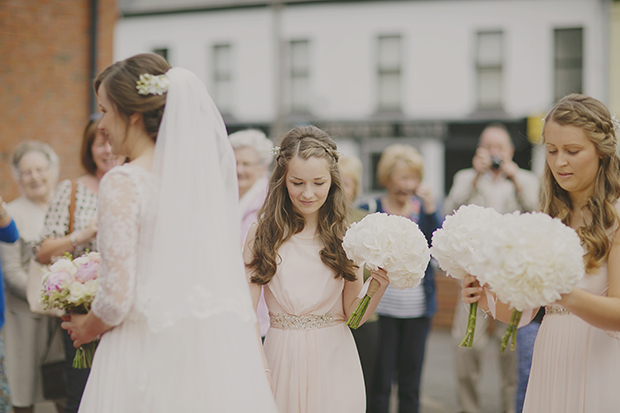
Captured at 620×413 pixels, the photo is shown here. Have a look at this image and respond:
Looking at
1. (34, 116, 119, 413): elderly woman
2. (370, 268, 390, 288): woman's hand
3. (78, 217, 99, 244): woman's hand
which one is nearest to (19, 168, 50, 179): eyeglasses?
(34, 116, 119, 413): elderly woman

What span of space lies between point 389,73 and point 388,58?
49 cm

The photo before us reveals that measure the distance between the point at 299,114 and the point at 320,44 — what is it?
2.45 meters

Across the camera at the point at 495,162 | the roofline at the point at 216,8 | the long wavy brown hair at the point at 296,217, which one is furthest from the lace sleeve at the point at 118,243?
the roofline at the point at 216,8

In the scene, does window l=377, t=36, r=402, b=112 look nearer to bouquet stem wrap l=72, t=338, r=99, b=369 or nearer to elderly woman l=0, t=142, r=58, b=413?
elderly woman l=0, t=142, r=58, b=413

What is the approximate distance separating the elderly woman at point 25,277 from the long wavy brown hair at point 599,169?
12.6ft

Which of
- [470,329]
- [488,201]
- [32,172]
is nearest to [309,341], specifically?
[470,329]

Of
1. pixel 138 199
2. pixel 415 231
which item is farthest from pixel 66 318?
pixel 415 231

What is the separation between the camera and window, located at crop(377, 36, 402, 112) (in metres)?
18.6

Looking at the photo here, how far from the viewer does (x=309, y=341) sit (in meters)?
2.91

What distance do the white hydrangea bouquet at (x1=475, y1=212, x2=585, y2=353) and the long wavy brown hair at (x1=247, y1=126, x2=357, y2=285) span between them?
1.04m

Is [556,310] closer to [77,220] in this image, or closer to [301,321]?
[301,321]

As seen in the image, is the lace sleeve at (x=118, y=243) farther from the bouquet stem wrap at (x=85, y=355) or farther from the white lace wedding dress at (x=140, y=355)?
the bouquet stem wrap at (x=85, y=355)

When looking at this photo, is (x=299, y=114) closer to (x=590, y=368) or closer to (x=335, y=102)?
(x=335, y=102)

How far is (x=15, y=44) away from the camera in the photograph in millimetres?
5906
